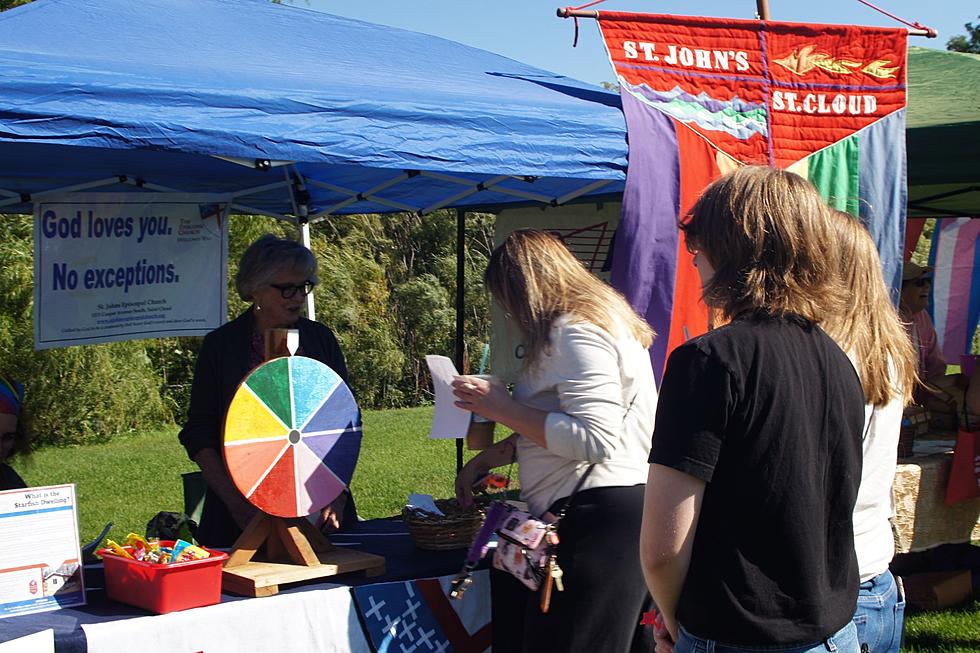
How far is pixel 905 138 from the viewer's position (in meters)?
4.00

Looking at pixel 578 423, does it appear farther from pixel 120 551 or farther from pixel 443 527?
pixel 120 551

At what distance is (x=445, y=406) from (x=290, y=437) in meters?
0.39

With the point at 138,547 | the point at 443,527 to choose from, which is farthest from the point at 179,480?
the point at 138,547

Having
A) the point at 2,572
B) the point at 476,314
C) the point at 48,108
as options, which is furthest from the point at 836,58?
the point at 476,314

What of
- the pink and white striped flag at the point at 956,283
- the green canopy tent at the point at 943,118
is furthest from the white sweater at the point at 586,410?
the pink and white striped flag at the point at 956,283

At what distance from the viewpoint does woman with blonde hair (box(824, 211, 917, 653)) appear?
1546mm

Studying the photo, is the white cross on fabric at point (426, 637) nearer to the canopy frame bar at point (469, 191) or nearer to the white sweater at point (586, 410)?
the white sweater at point (586, 410)

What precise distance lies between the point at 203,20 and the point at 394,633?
2.17m

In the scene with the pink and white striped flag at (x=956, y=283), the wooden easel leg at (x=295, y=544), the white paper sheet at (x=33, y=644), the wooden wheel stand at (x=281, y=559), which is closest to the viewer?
the white paper sheet at (x=33, y=644)

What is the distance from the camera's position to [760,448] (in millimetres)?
1378

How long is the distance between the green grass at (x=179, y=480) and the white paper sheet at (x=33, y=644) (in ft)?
9.76

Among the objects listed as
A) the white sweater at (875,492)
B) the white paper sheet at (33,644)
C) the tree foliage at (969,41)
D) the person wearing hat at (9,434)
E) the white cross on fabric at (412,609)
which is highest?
the tree foliage at (969,41)

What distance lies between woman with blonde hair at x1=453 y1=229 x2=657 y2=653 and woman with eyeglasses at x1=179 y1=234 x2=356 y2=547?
721 millimetres

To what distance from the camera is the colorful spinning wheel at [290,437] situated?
2461 mm
